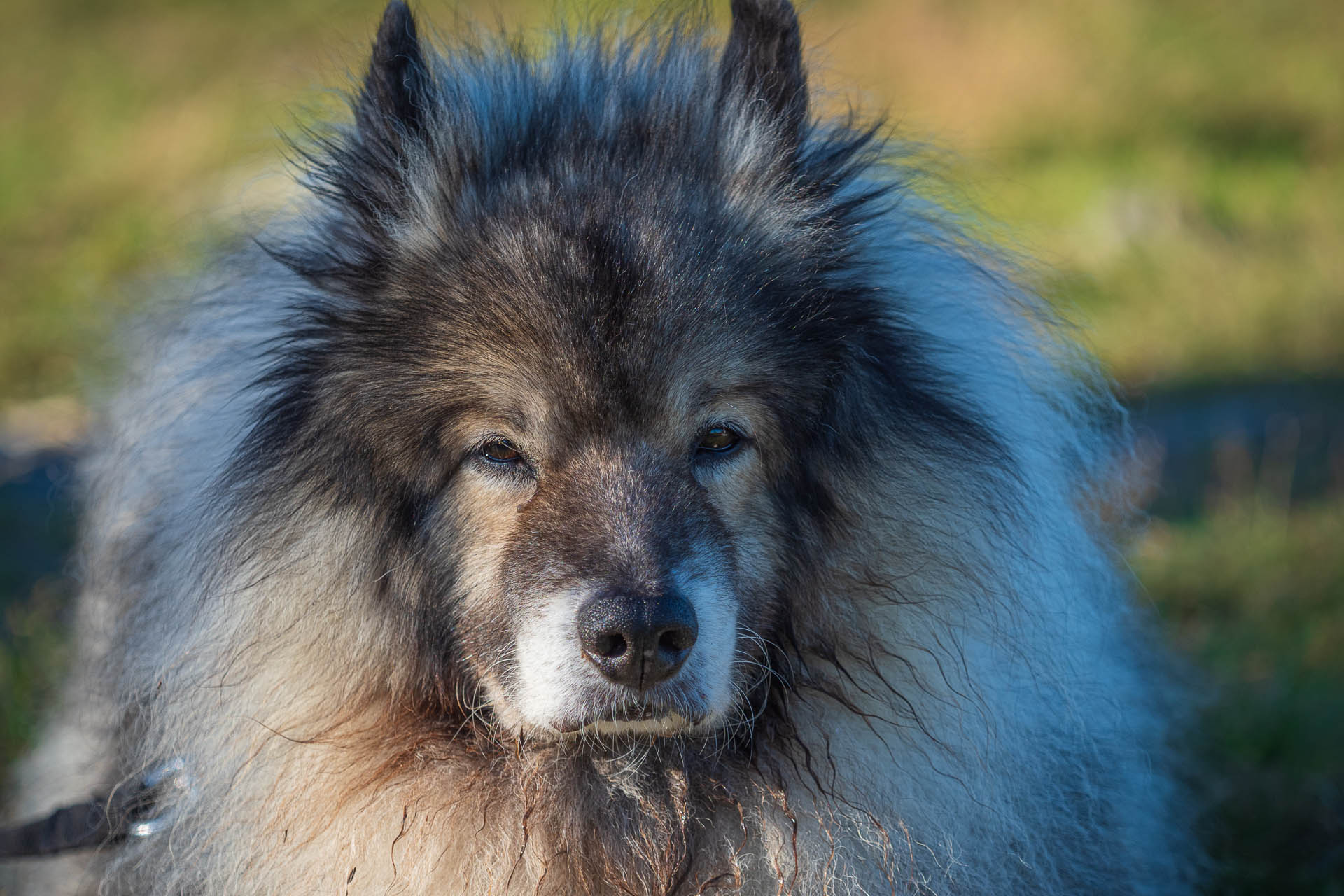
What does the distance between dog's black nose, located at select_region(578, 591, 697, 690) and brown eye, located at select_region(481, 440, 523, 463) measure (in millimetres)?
368

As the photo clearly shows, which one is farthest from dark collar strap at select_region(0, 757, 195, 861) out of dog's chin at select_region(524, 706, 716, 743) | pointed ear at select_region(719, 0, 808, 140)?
pointed ear at select_region(719, 0, 808, 140)

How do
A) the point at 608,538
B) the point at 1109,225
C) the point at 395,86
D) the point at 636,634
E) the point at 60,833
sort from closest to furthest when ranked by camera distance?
the point at 636,634 → the point at 608,538 → the point at 395,86 → the point at 60,833 → the point at 1109,225

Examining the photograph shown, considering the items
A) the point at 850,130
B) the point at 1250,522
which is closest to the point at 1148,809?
the point at 850,130

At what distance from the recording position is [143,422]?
3.10m

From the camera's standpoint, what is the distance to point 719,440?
2328 mm

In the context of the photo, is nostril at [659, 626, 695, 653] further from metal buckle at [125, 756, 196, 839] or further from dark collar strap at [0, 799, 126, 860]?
dark collar strap at [0, 799, 126, 860]

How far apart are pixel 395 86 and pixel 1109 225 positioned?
855 cm

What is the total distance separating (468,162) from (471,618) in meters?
0.90

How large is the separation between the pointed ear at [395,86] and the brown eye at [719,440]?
0.88m

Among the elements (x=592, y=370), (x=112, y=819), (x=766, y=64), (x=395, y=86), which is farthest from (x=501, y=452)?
(x=112, y=819)

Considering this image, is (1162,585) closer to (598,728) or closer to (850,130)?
(850,130)

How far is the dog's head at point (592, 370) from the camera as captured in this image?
7.17 feet

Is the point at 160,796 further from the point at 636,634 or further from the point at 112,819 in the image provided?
the point at 636,634

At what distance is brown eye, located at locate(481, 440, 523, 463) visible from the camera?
2312mm
